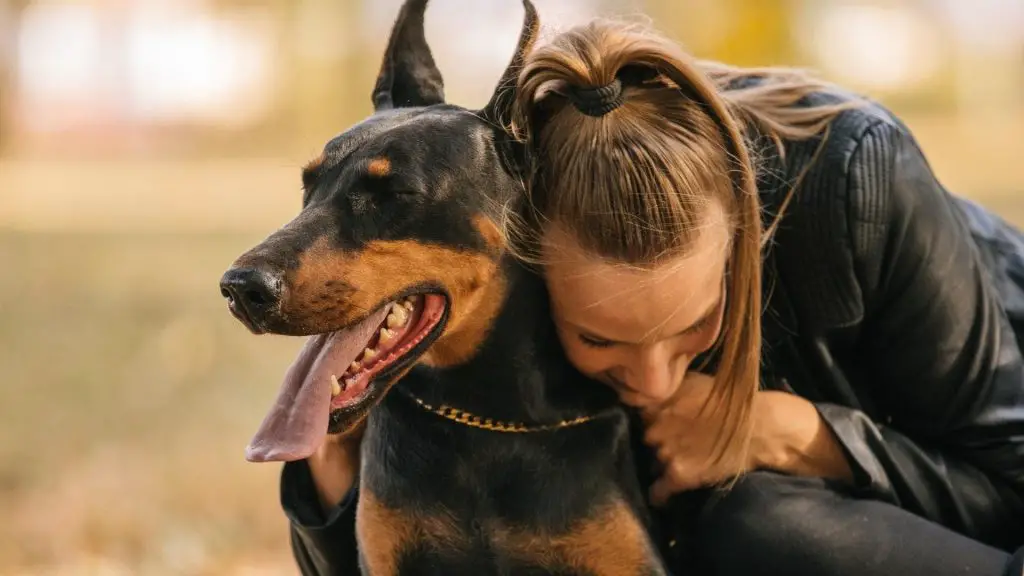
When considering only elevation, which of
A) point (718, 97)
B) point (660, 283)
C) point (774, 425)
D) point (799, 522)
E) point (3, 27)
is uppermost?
point (718, 97)

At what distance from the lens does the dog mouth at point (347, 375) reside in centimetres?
148

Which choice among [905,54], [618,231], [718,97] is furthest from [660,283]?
[905,54]

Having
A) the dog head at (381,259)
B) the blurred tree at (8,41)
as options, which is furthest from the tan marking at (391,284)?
the blurred tree at (8,41)

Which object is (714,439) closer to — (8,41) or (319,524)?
(319,524)

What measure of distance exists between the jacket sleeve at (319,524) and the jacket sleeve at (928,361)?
74cm

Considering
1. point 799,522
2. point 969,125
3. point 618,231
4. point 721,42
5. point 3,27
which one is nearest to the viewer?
point 618,231

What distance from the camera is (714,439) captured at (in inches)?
70.5

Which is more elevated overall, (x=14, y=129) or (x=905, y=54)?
(x=905, y=54)

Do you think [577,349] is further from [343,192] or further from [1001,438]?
[1001,438]

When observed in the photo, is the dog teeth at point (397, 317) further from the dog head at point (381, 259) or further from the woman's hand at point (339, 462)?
the woman's hand at point (339, 462)

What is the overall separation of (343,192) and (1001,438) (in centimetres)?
109

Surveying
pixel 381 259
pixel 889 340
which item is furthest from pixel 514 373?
pixel 889 340

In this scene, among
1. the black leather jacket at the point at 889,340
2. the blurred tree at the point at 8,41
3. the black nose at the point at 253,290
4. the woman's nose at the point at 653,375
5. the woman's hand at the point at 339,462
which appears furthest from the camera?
the blurred tree at the point at 8,41

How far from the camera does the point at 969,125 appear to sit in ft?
27.7
